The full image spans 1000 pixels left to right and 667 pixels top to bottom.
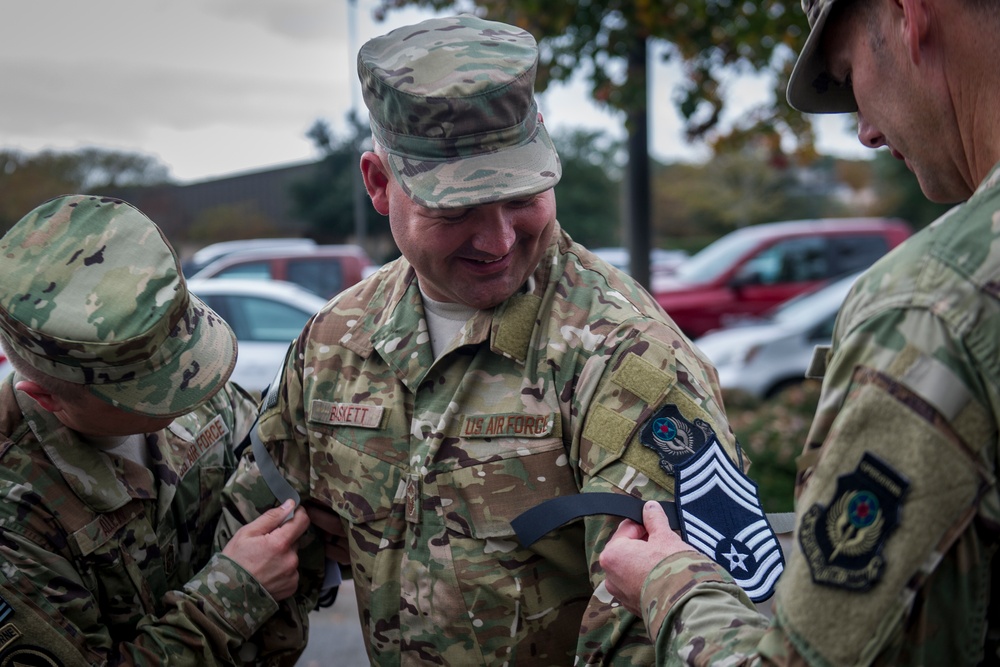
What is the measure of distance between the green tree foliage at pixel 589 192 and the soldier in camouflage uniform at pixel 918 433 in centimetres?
3628

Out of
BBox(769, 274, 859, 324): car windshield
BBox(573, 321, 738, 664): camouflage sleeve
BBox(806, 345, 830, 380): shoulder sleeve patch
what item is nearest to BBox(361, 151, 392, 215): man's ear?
BBox(573, 321, 738, 664): camouflage sleeve

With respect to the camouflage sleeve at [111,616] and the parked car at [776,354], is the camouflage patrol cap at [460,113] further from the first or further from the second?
the parked car at [776,354]

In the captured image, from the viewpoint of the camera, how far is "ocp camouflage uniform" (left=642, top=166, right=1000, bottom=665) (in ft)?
3.62

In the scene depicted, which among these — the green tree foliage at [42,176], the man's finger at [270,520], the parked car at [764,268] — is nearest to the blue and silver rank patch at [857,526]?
the man's finger at [270,520]

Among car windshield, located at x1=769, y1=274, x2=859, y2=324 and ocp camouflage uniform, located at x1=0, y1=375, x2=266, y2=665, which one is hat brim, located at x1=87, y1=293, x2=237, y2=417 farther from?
car windshield, located at x1=769, y1=274, x2=859, y2=324

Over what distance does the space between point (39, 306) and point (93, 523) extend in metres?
0.50

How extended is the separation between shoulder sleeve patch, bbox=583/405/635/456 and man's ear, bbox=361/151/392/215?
0.74 metres

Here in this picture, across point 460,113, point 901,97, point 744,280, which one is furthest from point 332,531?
point 744,280

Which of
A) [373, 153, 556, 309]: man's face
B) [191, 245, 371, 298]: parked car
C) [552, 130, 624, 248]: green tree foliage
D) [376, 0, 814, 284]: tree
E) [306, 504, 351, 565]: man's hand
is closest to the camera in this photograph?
[373, 153, 556, 309]: man's face

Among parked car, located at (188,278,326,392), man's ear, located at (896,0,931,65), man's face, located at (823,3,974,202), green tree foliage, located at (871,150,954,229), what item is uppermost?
man's ear, located at (896,0,931,65)

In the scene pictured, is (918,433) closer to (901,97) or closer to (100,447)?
(901,97)

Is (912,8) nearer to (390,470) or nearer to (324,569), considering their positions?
(390,470)

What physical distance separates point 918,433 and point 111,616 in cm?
184

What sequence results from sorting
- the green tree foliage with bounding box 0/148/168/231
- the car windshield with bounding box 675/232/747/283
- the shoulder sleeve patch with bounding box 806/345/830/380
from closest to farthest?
the shoulder sleeve patch with bounding box 806/345/830/380, the car windshield with bounding box 675/232/747/283, the green tree foliage with bounding box 0/148/168/231
